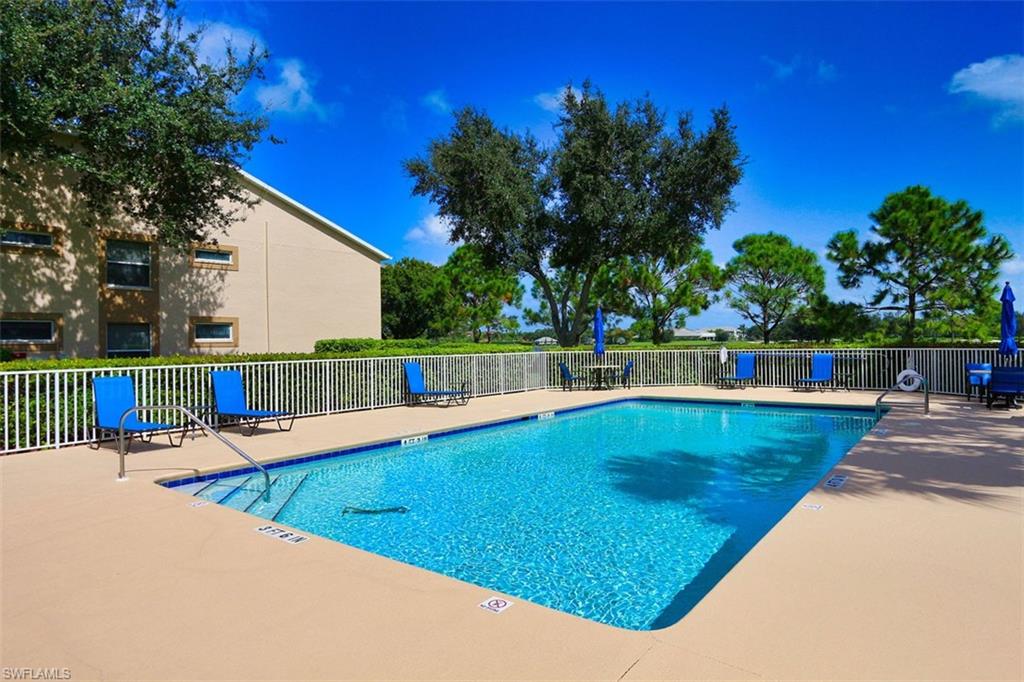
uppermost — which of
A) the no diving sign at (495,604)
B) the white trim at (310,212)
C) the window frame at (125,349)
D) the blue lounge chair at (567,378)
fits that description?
the white trim at (310,212)

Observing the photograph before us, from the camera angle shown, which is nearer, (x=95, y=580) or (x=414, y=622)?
(x=414, y=622)

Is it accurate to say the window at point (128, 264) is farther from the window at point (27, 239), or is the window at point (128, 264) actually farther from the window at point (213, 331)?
the window at point (213, 331)

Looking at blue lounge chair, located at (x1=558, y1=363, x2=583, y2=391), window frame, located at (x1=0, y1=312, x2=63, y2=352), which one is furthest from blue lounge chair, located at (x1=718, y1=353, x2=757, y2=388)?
window frame, located at (x1=0, y1=312, x2=63, y2=352)

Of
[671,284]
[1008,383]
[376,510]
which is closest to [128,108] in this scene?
[376,510]

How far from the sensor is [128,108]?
12.3 metres

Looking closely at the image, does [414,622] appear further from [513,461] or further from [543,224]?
[543,224]

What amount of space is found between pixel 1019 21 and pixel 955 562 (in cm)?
1395

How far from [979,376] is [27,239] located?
862 inches

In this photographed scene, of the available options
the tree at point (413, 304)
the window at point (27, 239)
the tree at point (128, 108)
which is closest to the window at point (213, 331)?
the tree at point (128, 108)

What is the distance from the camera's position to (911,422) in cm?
963

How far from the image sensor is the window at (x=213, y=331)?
1722cm

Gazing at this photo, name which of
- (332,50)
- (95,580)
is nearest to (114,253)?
(332,50)

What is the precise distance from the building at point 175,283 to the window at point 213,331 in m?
0.03

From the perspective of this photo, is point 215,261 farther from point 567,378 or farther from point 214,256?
point 567,378
